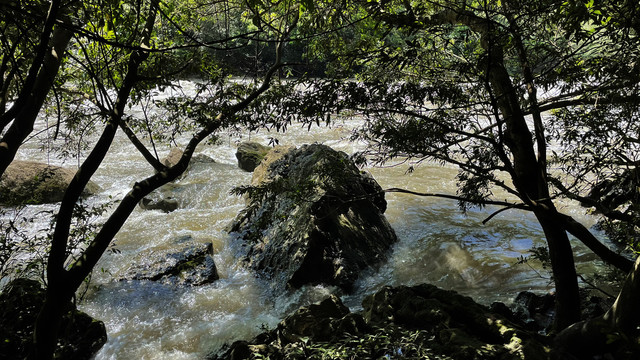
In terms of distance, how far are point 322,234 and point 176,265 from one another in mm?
2668

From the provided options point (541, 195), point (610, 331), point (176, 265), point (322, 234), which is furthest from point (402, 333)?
point (176, 265)

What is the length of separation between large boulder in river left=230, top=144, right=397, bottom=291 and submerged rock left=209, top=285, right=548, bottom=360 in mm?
1699

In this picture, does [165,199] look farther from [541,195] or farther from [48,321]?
[541,195]

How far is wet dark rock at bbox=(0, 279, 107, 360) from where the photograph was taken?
4.59 meters

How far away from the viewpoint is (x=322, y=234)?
7.20m

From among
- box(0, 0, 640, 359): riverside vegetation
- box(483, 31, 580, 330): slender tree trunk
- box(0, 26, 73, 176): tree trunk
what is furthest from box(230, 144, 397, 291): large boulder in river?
box(0, 26, 73, 176): tree trunk

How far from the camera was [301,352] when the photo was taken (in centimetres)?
368

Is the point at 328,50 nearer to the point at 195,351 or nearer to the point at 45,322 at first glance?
the point at 195,351

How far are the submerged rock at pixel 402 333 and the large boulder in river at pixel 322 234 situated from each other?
1.70 m

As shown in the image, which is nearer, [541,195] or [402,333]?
[402,333]

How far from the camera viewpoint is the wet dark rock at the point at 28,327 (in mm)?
4590

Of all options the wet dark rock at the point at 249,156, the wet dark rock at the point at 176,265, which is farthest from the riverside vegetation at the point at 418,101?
the wet dark rock at the point at 249,156

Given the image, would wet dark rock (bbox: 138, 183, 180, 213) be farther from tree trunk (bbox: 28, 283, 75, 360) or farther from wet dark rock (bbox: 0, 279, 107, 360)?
tree trunk (bbox: 28, 283, 75, 360)

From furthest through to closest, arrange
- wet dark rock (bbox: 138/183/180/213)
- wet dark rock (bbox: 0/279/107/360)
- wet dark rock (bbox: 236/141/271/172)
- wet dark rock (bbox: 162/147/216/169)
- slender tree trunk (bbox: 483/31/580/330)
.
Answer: wet dark rock (bbox: 236/141/271/172)
wet dark rock (bbox: 162/147/216/169)
wet dark rock (bbox: 138/183/180/213)
wet dark rock (bbox: 0/279/107/360)
slender tree trunk (bbox: 483/31/580/330)
